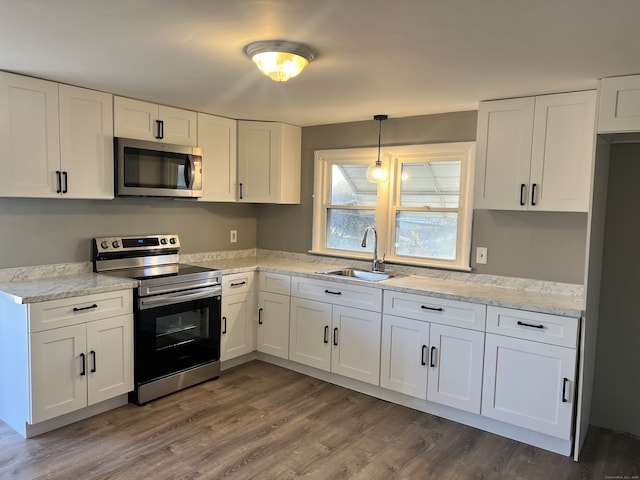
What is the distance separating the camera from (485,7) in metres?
1.68

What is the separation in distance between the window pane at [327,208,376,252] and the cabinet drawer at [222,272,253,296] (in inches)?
34.1

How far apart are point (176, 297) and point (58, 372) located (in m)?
0.87

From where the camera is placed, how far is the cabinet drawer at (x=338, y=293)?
338 centimetres

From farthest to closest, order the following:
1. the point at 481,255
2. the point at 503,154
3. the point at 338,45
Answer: the point at 481,255 → the point at 503,154 → the point at 338,45

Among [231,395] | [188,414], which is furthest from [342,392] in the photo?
[188,414]

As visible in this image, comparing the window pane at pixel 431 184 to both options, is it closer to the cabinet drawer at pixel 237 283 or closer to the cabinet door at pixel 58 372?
the cabinet drawer at pixel 237 283

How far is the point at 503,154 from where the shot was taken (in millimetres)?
3092

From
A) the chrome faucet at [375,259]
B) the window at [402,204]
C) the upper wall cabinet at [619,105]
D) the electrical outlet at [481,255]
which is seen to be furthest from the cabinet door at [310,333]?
the upper wall cabinet at [619,105]

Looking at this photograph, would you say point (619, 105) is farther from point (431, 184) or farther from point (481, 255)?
point (431, 184)

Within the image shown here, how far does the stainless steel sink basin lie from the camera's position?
12.4 ft

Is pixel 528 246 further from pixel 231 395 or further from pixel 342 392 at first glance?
pixel 231 395

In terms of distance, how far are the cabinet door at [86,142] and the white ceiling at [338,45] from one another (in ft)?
0.40

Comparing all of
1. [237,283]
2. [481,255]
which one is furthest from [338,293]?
[481,255]

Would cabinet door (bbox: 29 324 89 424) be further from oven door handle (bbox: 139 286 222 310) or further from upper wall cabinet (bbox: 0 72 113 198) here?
upper wall cabinet (bbox: 0 72 113 198)
